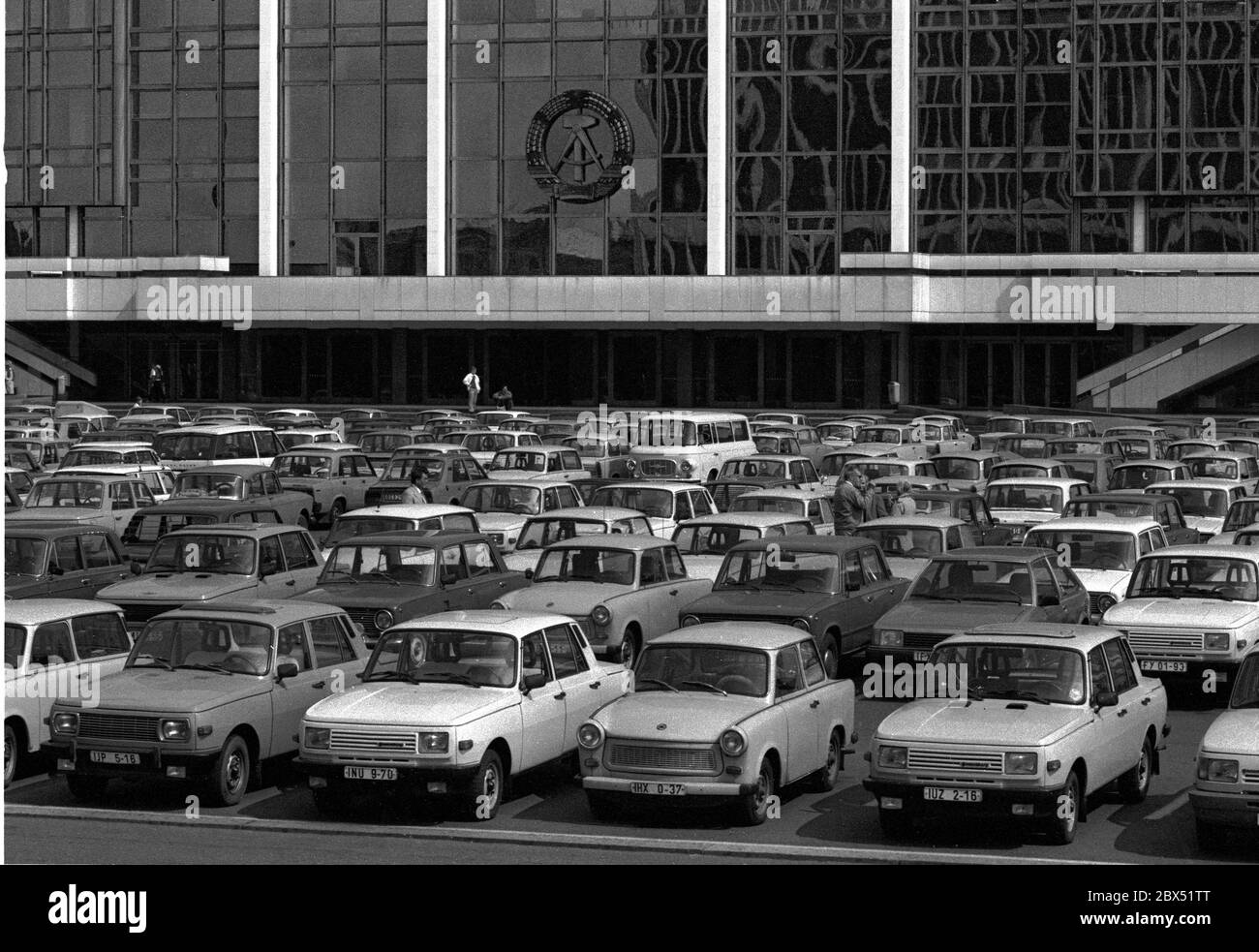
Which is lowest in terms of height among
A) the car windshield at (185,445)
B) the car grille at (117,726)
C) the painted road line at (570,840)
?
the painted road line at (570,840)

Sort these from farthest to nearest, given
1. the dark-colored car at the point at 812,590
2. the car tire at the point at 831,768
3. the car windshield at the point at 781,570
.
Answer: the car windshield at the point at 781,570 → the dark-colored car at the point at 812,590 → the car tire at the point at 831,768

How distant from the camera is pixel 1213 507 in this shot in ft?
91.2

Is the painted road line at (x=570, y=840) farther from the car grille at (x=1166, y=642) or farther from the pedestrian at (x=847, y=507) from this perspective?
the pedestrian at (x=847, y=507)

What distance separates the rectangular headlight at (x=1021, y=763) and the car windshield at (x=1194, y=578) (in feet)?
23.3

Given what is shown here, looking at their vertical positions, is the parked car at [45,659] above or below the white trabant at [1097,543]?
below

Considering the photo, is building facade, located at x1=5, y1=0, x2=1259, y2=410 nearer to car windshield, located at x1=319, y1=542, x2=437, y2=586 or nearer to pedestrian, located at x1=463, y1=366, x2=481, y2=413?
pedestrian, located at x1=463, y1=366, x2=481, y2=413

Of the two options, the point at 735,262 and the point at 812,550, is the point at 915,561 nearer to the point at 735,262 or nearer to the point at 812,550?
the point at 812,550

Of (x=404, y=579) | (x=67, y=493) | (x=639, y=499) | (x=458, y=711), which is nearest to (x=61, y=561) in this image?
(x=404, y=579)

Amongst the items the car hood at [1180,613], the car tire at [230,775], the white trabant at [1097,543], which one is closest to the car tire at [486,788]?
the car tire at [230,775]

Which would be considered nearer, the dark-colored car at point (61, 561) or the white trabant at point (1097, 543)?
the dark-colored car at point (61, 561)

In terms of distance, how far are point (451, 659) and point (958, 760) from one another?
3.96m

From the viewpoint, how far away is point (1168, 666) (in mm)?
18000

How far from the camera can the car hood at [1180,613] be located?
713 inches
